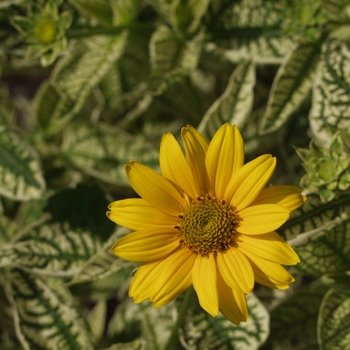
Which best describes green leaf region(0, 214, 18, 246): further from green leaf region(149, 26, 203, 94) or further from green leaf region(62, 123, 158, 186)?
green leaf region(149, 26, 203, 94)

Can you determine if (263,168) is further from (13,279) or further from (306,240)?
(13,279)

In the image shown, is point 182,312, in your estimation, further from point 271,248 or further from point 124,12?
point 124,12

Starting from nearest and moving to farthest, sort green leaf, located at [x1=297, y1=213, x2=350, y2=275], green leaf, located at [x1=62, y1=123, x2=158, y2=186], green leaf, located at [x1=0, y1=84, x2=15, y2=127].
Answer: green leaf, located at [x1=297, y1=213, x2=350, y2=275], green leaf, located at [x1=62, y1=123, x2=158, y2=186], green leaf, located at [x1=0, y1=84, x2=15, y2=127]

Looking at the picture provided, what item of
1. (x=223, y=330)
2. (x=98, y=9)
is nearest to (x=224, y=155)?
(x=223, y=330)

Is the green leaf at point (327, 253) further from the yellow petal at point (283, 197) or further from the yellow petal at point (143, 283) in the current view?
the yellow petal at point (143, 283)

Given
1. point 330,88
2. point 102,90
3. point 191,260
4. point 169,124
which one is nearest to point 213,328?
point 191,260

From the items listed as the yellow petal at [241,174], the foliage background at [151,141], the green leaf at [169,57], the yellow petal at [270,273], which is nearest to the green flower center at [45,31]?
the foliage background at [151,141]

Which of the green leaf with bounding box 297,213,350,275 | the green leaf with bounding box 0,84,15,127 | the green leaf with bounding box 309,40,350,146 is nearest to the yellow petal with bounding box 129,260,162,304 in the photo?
the green leaf with bounding box 297,213,350,275
